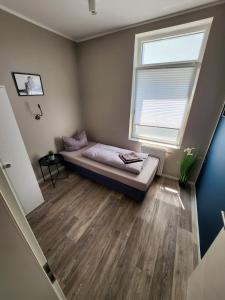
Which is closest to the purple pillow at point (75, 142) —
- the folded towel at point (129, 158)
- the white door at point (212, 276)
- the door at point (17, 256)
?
the folded towel at point (129, 158)

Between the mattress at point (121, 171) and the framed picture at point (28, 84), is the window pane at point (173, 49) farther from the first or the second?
the framed picture at point (28, 84)

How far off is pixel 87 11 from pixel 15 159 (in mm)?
2196

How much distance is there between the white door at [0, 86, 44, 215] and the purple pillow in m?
1.02

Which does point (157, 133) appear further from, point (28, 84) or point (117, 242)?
point (28, 84)

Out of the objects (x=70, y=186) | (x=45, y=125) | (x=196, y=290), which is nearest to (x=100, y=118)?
(x=45, y=125)

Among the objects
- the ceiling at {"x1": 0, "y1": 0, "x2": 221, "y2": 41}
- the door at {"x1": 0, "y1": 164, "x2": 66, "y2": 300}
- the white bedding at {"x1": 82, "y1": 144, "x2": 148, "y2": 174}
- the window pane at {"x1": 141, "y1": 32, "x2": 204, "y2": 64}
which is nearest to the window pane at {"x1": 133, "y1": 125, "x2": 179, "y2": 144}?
the white bedding at {"x1": 82, "y1": 144, "x2": 148, "y2": 174}

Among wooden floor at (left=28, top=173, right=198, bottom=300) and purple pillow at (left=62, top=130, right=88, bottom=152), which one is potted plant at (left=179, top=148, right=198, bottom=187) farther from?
purple pillow at (left=62, top=130, right=88, bottom=152)

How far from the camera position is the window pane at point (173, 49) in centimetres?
190

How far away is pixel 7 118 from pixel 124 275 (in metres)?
2.07

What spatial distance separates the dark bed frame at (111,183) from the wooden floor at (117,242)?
4.2 inches

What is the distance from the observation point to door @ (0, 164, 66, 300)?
0.40m

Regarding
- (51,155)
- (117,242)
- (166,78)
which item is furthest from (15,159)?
(166,78)

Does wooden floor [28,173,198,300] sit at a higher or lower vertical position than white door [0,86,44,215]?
lower

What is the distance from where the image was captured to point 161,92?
7.50 ft
